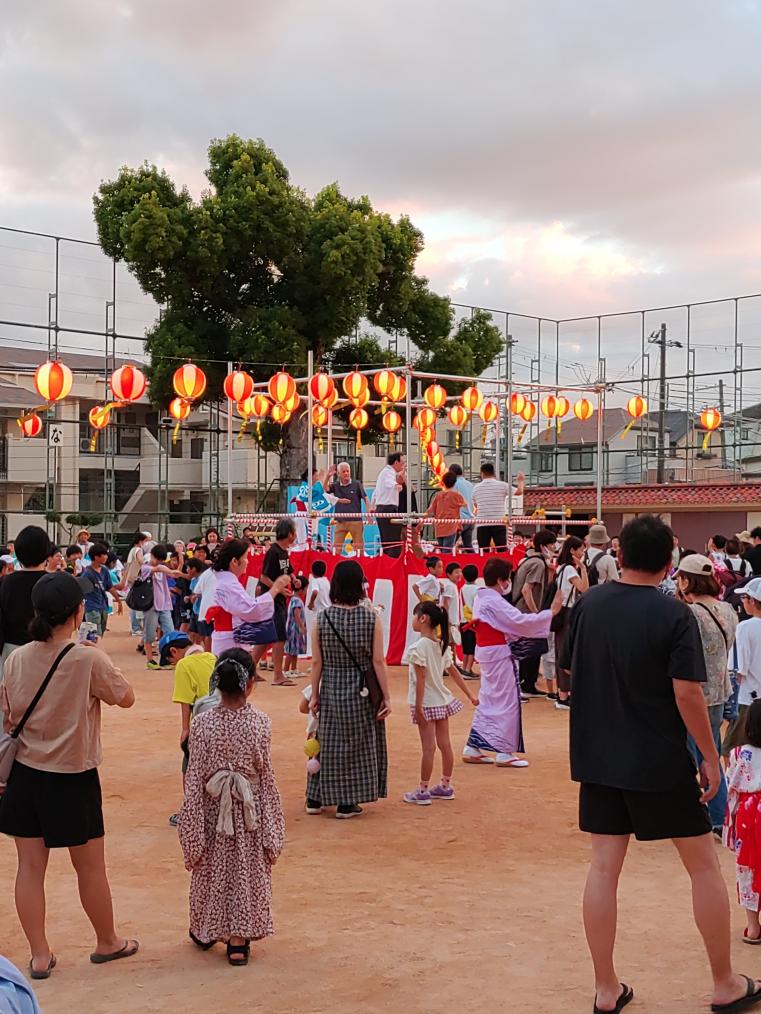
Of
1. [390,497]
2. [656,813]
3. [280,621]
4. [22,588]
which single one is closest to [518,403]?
[390,497]

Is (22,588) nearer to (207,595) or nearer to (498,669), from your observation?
(207,595)

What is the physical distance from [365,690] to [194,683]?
3.65 ft

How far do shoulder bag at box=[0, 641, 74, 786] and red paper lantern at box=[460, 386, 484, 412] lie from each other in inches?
549

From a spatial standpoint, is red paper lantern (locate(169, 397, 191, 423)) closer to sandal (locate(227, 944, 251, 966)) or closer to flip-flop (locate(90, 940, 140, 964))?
flip-flop (locate(90, 940, 140, 964))

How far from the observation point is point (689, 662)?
332cm

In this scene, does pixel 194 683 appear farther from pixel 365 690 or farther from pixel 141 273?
pixel 141 273

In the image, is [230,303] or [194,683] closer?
[194,683]

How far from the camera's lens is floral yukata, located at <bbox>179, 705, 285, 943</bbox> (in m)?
4.01

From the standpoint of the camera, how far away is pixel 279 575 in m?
10.8

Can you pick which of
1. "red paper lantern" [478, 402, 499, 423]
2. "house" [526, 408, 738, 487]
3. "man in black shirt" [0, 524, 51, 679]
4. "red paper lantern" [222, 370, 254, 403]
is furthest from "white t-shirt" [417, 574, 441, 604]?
"house" [526, 408, 738, 487]

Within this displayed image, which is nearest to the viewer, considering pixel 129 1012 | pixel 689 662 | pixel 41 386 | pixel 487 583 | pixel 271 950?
pixel 689 662

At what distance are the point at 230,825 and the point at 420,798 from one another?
9.35 feet

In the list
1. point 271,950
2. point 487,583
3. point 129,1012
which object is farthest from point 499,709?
point 129,1012

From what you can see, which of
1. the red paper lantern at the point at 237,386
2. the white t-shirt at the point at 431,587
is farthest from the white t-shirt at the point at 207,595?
the red paper lantern at the point at 237,386
